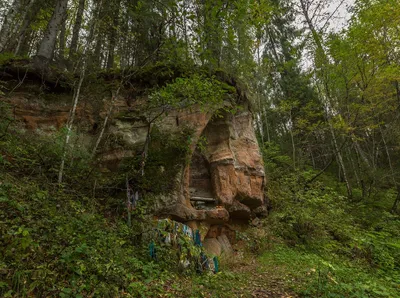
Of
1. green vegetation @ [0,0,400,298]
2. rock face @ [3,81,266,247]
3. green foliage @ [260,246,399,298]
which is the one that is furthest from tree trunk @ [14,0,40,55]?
green foliage @ [260,246,399,298]

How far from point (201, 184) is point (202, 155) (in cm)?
120

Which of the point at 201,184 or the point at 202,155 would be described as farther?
the point at 202,155

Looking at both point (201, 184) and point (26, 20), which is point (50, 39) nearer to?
point (26, 20)

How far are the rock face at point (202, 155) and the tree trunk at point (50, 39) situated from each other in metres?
1.37

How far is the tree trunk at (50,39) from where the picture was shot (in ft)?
24.0

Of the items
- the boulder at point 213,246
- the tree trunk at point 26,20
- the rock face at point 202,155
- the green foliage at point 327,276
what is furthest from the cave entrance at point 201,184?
the tree trunk at point 26,20

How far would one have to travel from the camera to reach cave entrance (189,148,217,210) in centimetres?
846

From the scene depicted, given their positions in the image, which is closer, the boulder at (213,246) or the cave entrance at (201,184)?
the boulder at (213,246)

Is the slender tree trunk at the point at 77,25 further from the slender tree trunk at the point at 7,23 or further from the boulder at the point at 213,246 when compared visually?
the boulder at the point at 213,246

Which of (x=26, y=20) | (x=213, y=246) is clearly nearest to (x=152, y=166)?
(x=213, y=246)

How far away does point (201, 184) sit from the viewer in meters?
9.21

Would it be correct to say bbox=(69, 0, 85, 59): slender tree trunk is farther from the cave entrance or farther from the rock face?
the cave entrance

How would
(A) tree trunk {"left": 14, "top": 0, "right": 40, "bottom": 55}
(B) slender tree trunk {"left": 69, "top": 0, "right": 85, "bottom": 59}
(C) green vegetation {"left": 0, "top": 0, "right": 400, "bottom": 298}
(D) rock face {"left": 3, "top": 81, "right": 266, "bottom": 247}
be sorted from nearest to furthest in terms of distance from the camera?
1. (C) green vegetation {"left": 0, "top": 0, "right": 400, "bottom": 298}
2. (D) rock face {"left": 3, "top": 81, "right": 266, "bottom": 247}
3. (A) tree trunk {"left": 14, "top": 0, "right": 40, "bottom": 55}
4. (B) slender tree trunk {"left": 69, "top": 0, "right": 85, "bottom": 59}

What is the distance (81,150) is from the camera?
21.0 feet
